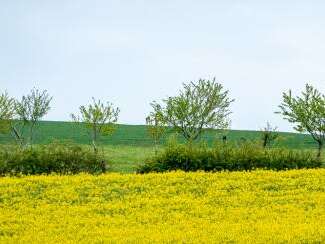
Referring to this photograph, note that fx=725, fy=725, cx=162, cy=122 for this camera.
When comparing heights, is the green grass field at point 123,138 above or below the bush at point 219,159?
above

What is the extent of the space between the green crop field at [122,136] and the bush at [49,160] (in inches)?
1968

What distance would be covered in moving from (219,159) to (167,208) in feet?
28.5

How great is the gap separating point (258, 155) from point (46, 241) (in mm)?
15182

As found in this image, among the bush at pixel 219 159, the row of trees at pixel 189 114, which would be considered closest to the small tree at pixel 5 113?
the row of trees at pixel 189 114

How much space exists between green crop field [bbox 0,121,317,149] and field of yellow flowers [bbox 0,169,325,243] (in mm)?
53607

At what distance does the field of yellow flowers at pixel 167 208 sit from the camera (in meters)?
17.8

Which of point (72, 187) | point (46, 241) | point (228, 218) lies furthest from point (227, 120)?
point (46, 241)

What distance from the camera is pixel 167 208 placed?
2192cm

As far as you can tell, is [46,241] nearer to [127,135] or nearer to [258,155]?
[258,155]

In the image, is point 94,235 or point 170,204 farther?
point 170,204

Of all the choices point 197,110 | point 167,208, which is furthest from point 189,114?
point 167,208

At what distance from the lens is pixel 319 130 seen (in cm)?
5103

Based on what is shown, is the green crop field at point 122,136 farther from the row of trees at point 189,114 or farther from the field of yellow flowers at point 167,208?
the field of yellow flowers at point 167,208

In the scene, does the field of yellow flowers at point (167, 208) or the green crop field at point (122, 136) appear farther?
the green crop field at point (122, 136)
